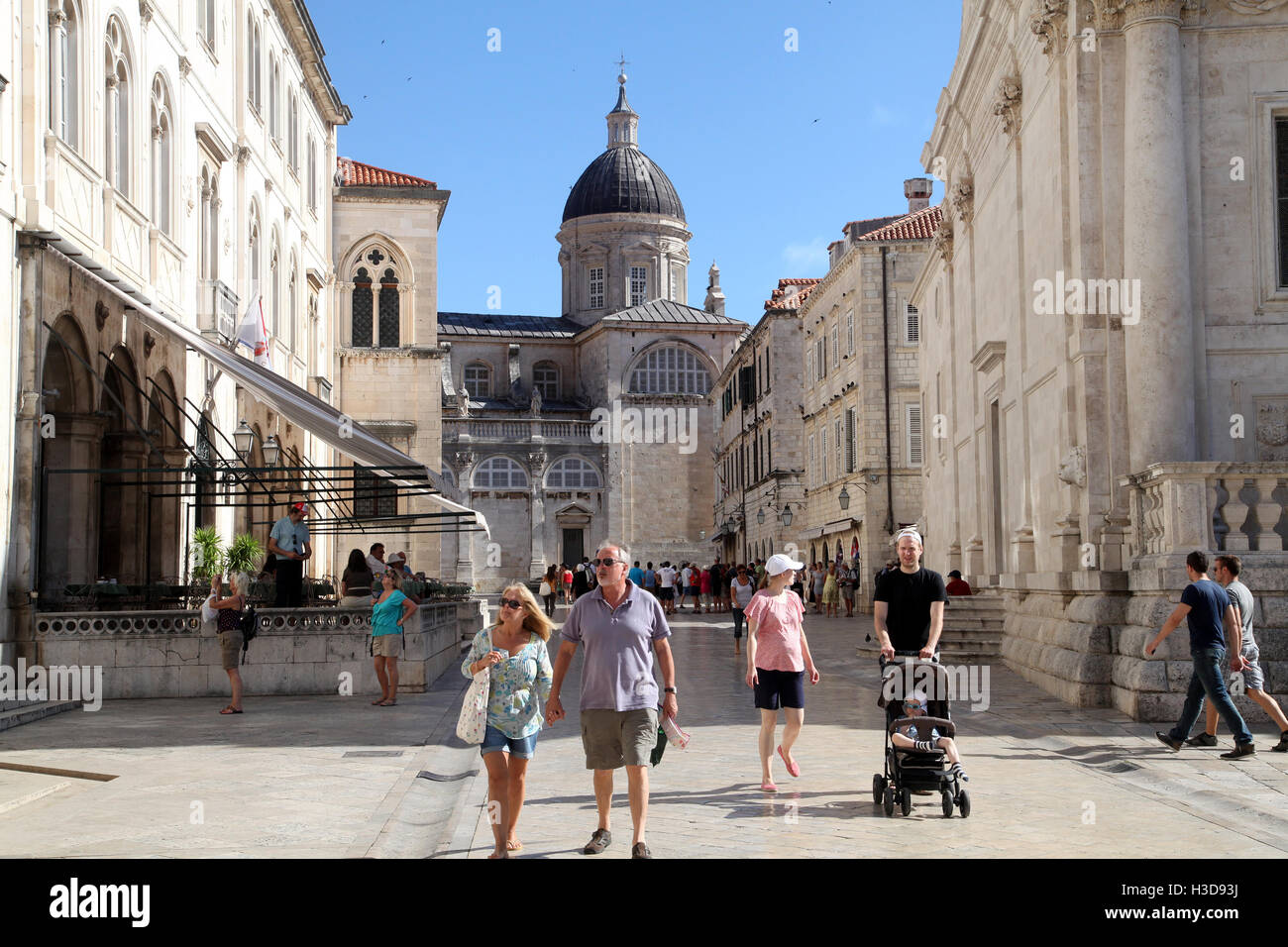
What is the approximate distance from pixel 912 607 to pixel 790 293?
167 ft

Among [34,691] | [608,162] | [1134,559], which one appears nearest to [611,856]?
[1134,559]

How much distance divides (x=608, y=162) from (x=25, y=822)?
8041 cm

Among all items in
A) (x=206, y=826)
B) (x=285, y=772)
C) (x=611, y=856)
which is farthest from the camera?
(x=285, y=772)

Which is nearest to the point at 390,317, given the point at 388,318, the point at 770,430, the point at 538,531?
the point at 388,318

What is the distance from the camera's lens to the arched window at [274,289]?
31.4 metres

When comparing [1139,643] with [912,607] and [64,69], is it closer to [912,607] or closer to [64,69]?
[912,607]

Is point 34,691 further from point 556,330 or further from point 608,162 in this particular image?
point 608,162

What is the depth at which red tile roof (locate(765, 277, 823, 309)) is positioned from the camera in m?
56.7

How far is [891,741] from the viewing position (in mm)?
8750

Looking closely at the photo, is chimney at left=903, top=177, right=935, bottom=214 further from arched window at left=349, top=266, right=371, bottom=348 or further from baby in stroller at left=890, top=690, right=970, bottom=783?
baby in stroller at left=890, top=690, right=970, bottom=783

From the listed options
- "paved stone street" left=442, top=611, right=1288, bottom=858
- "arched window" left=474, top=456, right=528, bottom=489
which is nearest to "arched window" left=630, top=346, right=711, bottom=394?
"arched window" left=474, top=456, right=528, bottom=489
